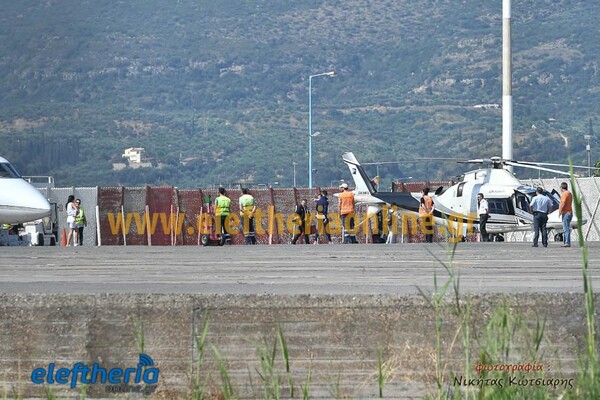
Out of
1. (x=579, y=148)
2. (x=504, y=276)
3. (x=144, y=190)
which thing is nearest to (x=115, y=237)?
(x=144, y=190)

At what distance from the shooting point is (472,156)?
194875 millimetres

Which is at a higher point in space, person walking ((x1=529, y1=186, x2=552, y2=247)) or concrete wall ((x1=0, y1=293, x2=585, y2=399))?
person walking ((x1=529, y1=186, x2=552, y2=247))

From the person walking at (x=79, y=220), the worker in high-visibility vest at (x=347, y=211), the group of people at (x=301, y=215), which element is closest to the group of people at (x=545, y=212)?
the group of people at (x=301, y=215)

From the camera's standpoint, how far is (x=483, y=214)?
38.8 m

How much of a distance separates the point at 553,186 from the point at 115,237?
14.6 meters

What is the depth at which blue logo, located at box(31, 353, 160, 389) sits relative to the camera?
8.40m

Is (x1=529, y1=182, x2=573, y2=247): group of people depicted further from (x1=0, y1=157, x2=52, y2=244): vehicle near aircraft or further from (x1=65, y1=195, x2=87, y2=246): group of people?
(x1=65, y1=195, x2=87, y2=246): group of people

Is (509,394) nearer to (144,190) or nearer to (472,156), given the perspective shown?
(144,190)

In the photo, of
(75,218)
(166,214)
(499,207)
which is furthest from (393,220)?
(166,214)

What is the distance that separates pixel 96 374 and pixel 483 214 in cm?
3093

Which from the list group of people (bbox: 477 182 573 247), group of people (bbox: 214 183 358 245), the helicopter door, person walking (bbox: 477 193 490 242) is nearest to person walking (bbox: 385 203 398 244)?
group of people (bbox: 214 183 358 245)

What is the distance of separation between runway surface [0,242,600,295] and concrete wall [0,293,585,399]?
8.77 ft

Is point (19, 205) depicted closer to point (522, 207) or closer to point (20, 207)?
point (20, 207)

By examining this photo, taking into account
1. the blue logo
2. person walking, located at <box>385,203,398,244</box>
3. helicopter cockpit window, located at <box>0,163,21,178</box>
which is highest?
helicopter cockpit window, located at <box>0,163,21,178</box>
